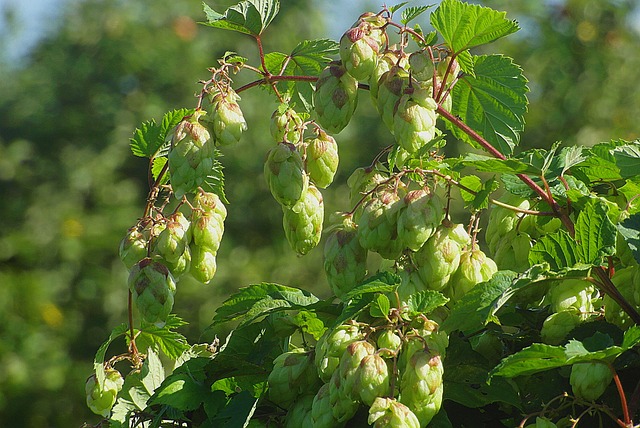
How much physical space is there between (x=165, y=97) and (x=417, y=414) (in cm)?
650

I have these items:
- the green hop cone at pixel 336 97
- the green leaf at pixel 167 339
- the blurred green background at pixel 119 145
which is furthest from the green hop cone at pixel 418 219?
the blurred green background at pixel 119 145

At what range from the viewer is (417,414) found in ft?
2.74

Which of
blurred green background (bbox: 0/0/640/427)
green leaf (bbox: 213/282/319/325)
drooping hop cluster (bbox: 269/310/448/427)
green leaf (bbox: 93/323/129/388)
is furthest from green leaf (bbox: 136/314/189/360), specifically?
blurred green background (bbox: 0/0/640/427)

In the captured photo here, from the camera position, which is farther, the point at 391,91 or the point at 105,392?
the point at 105,392

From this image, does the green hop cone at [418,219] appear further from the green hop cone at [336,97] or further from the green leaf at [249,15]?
the green leaf at [249,15]

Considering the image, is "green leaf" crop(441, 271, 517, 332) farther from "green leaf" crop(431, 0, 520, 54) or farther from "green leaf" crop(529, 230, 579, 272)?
"green leaf" crop(431, 0, 520, 54)

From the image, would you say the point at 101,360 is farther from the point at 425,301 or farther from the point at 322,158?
the point at 425,301

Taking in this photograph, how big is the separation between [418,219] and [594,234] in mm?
159

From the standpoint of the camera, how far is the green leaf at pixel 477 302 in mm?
835

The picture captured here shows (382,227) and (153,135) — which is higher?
(382,227)

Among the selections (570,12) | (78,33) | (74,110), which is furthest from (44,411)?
(570,12)

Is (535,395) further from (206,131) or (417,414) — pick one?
(206,131)

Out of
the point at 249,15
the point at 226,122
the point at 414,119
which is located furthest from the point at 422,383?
the point at 249,15

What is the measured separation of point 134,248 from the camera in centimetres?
111
